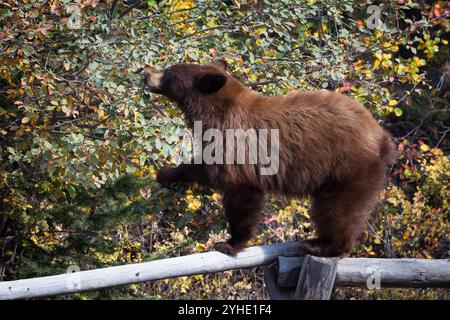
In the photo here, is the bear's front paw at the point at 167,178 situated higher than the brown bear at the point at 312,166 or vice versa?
the brown bear at the point at 312,166

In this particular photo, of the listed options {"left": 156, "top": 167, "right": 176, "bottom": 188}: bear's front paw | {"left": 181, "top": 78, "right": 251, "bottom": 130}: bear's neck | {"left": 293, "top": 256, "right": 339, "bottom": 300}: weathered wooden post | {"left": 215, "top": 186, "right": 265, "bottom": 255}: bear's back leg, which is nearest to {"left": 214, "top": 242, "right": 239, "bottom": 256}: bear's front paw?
{"left": 215, "top": 186, "right": 265, "bottom": 255}: bear's back leg

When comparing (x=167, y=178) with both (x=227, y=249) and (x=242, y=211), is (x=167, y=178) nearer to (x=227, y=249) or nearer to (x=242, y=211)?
(x=242, y=211)

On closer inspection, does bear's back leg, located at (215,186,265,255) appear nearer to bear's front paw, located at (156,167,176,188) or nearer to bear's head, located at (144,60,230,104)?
bear's front paw, located at (156,167,176,188)

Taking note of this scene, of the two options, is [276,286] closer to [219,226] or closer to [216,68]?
[219,226]

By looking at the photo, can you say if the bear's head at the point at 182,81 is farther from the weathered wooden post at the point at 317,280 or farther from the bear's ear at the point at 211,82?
the weathered wooden post at the point at 317,280

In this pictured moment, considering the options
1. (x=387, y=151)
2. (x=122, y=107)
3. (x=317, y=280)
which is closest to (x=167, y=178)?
(x=122, y=107)

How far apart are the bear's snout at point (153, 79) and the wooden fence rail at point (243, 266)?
4.88ft

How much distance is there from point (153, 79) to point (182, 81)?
23 cm

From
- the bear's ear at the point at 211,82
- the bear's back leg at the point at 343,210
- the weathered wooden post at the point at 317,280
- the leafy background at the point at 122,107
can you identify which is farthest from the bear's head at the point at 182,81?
the weathered wooden post at the point at 317,280

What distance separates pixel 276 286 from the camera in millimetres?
4609

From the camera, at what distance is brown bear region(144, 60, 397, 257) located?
16.1 ft

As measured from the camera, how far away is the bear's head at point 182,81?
5277 millimetres

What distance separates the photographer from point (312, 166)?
4.95m
